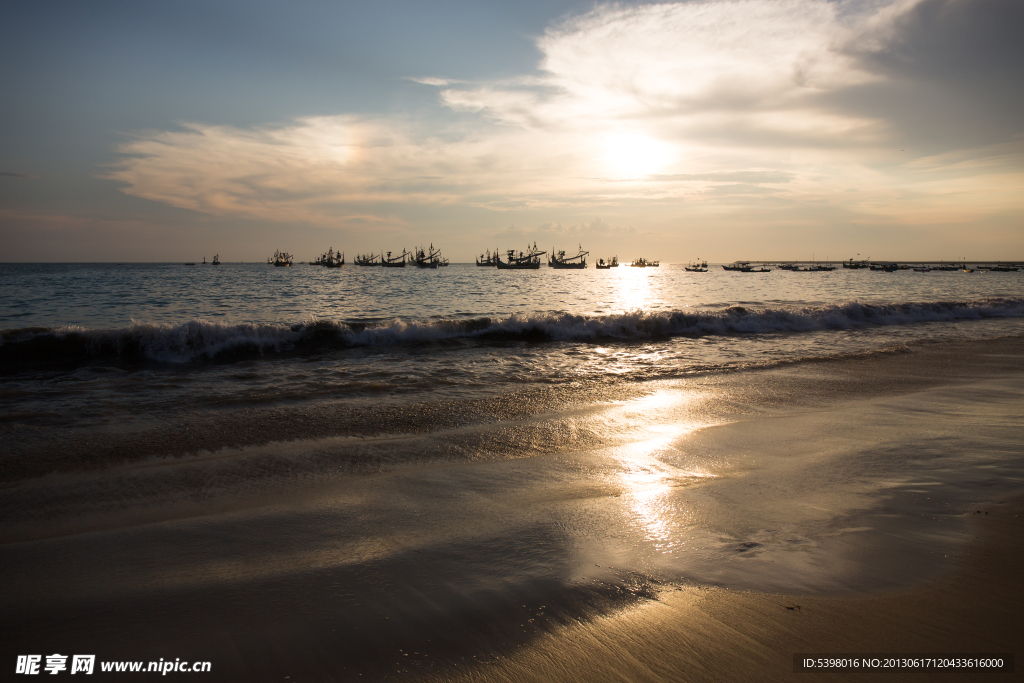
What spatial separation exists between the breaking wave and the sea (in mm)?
1022

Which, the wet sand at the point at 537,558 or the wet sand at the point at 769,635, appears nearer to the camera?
the wet sand at the point at 769,635

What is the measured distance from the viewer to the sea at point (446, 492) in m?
2.90

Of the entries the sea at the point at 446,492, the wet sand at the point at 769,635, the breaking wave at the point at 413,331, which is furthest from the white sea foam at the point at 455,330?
the wet sand at the point at 769,635

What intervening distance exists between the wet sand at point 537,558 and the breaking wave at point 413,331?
9096 mm

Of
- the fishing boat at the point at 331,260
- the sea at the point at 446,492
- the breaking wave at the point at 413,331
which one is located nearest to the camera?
the sea at the point at 446,492

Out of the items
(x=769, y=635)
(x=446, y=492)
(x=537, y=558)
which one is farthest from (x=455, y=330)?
(x=769, y=635)

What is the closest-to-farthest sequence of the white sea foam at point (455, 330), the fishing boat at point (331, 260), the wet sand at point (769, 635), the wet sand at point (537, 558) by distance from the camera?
the wet sand at point (769, 635) < the wet sand at point (537, 558) < the white sea foam at point (455, 330) < the fishing boat at point (331, 260)

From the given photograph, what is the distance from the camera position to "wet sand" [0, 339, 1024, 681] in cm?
258

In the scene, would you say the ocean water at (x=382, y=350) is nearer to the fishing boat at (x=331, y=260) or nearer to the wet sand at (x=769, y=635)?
the wet sand at (x=769, y=635)

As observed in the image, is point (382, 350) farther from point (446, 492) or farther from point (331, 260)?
point (331, 260)

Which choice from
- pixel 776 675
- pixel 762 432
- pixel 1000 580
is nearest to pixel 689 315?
pixel 762 432

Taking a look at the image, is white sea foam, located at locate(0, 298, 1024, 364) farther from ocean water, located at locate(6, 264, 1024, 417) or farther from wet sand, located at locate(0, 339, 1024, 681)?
wet sand, located at locate(0, 339, 1024, 681)

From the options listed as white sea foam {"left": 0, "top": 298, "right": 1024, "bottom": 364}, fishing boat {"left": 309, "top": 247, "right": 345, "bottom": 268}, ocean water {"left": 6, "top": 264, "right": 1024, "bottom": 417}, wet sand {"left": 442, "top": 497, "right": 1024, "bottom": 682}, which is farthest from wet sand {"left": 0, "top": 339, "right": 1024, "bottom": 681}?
fishing boat {"left": 309, "top": 247, "right": 345, "bottom": 268}

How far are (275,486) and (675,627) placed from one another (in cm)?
392
